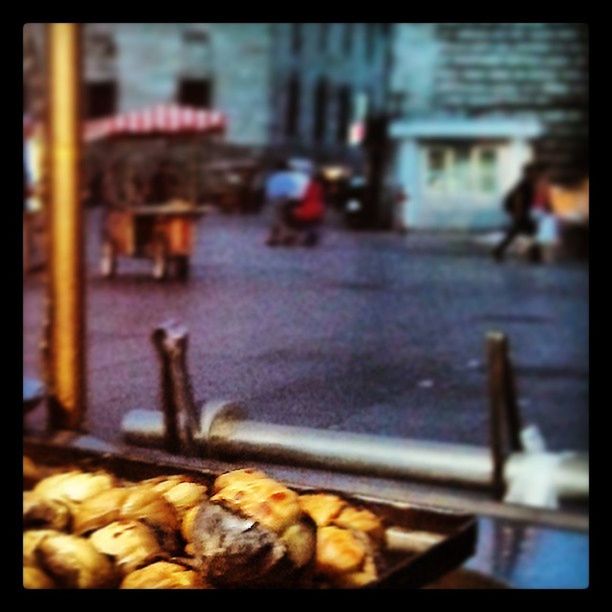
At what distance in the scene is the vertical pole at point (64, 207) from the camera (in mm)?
2109

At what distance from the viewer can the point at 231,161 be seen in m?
5.93

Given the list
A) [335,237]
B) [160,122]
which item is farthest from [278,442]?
[160,122]

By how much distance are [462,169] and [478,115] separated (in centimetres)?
90

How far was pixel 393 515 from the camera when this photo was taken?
5.26ft

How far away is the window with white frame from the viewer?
621 cm

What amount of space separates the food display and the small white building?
12.3ft

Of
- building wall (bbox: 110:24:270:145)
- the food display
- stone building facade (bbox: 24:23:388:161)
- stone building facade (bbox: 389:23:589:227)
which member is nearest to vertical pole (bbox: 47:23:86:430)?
the food display

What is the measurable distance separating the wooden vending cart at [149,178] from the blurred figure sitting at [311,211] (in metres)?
0.41

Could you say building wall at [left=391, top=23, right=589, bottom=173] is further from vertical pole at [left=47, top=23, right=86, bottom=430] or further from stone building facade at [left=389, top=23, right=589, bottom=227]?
vertical pole at [left=47, top=23, right=86, bottom=430]

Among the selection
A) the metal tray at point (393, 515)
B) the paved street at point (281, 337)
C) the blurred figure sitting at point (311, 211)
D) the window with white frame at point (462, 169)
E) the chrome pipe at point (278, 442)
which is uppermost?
the window with white frame at point (462, 169)

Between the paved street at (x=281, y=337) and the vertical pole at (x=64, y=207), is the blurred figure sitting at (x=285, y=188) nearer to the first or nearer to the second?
the paved street at (x=281, y=337)

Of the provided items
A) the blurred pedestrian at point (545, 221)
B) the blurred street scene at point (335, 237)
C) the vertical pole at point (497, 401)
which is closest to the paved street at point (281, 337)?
the blurred street scene at point (335, 237)
